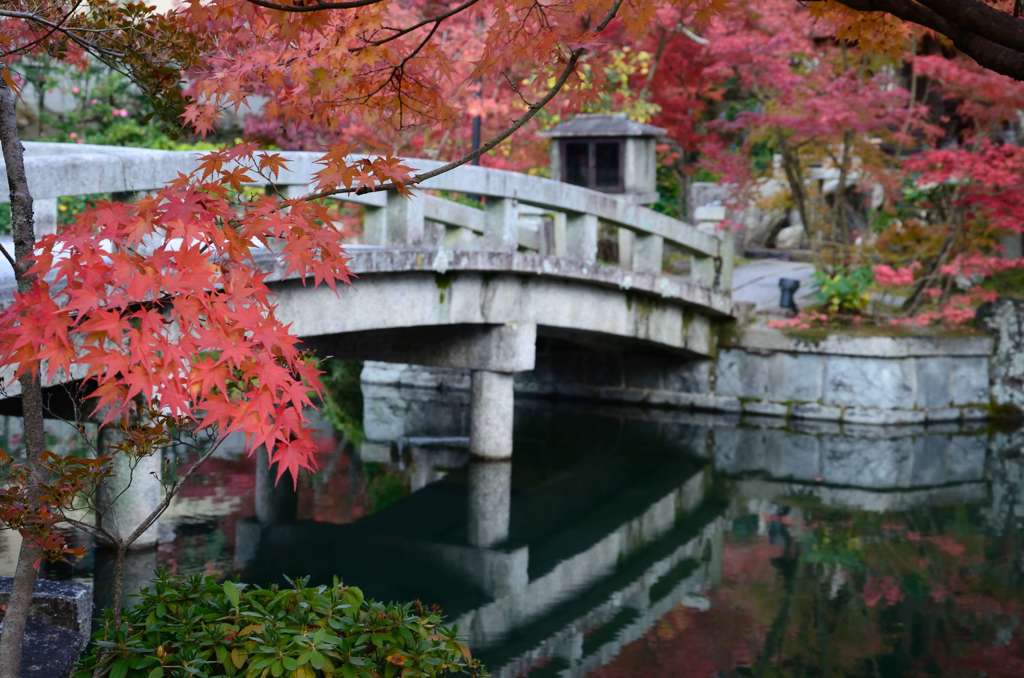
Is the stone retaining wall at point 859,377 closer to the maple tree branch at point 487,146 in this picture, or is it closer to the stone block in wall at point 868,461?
the stone block in wall at point 868,461

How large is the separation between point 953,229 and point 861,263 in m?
1.05

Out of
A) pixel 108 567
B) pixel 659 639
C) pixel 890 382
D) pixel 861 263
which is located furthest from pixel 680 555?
pixel 861 263

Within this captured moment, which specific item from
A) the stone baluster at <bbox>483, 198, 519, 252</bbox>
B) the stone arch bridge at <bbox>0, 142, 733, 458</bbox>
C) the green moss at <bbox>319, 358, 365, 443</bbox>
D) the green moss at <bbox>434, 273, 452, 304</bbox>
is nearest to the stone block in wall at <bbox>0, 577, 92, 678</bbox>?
the stone arch bridge at <bbox>0, 142, 733, 458</bbox>

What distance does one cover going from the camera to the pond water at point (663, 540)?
24.1ft

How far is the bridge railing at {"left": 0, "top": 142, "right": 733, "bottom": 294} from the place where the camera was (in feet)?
22.7

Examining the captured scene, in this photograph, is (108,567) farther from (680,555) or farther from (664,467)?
(664,467)

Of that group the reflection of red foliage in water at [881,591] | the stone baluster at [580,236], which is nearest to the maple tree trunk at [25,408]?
the reflection of red foliage in water at [881,591]

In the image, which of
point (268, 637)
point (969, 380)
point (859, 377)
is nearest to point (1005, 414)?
point (969, 380)

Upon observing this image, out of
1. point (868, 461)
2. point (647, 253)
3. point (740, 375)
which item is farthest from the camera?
point (740, 375)

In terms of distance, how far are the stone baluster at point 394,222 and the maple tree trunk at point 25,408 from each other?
5841 millimetres

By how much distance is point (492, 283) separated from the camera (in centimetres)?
1141

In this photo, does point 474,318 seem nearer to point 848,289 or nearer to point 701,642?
point 701,642

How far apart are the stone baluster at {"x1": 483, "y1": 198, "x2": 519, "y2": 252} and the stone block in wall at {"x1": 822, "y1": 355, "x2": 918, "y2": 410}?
14.9ft

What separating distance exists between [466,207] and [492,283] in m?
0.72
